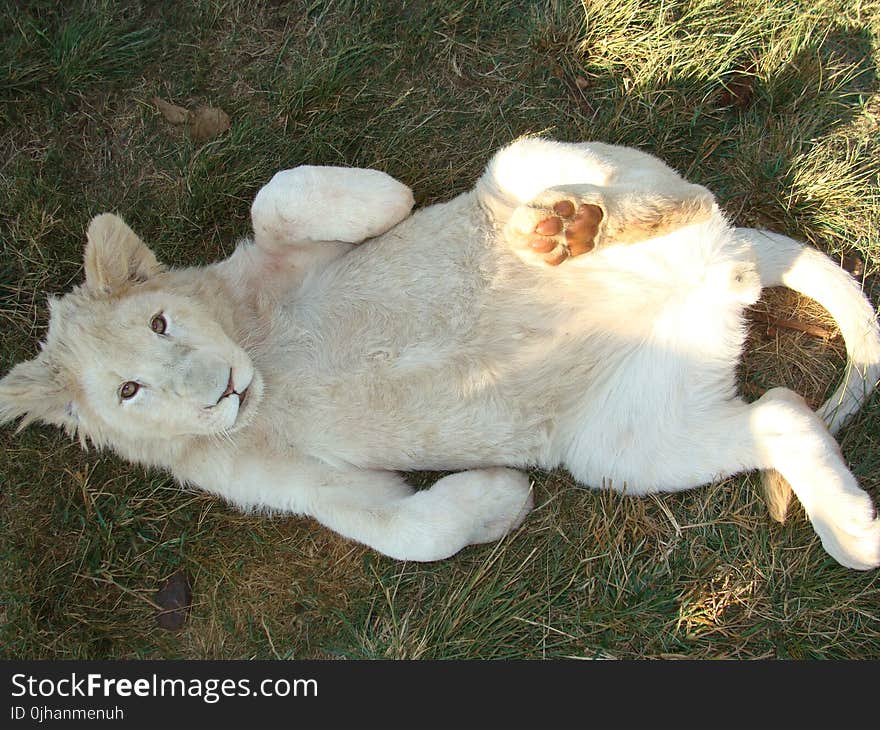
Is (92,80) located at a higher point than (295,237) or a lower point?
higher

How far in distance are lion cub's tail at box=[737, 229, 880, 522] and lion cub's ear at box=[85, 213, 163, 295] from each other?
9.71 feet

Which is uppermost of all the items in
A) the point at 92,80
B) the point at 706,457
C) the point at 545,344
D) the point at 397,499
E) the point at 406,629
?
the point at 92,80

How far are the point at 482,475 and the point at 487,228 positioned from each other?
1.22 m

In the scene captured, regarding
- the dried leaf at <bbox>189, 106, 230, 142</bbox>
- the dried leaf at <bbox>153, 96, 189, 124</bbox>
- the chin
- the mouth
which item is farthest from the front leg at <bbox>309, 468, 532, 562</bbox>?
the dried leaf at <bbox>153, 96, 189, 124</bbox>

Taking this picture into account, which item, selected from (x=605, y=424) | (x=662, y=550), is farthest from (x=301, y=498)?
(x=662, y=550)

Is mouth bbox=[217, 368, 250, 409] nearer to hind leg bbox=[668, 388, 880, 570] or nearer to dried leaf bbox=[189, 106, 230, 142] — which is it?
dried leaf bbox=[189, 106, 230, 142]

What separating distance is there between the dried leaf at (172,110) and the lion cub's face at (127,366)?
4.37 ft

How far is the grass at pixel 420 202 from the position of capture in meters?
3.79

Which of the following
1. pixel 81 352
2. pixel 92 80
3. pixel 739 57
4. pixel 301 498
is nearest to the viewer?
pixel 81 352

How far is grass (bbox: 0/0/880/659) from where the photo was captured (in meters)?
3.79

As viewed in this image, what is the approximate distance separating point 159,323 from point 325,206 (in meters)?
0.94

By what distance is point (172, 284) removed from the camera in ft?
12.0

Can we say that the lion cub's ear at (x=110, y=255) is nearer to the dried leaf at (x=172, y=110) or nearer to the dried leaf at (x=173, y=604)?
the dried leaf at (x=172, y=110)

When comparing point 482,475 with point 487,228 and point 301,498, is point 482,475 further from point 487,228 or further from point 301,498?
point 487,228
